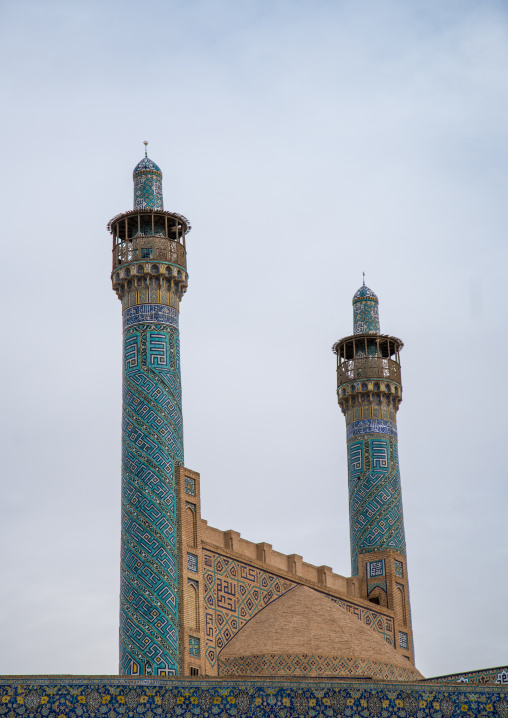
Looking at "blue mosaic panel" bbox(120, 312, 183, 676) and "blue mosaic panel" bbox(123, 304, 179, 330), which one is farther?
"blue mosaic panel" bbox(123, 304, 179, 330)

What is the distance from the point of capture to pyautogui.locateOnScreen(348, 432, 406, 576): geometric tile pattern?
2581 centimetres

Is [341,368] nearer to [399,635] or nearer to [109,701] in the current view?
[399,635]

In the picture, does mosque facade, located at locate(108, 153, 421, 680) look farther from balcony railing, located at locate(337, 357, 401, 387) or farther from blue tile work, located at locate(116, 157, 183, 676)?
balcony railing, located at locate(337, 357, 401, 387)

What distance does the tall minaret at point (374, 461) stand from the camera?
2506 centimetres

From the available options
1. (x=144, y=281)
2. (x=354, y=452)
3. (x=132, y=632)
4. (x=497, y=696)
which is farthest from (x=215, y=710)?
(x=354, y=452)

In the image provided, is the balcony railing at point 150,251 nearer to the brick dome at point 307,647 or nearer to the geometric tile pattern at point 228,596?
the geometric tile pattern at point 228,596

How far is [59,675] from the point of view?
30.3 ft

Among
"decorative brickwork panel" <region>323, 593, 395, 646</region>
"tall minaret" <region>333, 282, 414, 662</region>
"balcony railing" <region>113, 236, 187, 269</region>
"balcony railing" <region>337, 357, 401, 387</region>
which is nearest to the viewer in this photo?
"balcony railing" <region>113, 236, 187, 269</region>

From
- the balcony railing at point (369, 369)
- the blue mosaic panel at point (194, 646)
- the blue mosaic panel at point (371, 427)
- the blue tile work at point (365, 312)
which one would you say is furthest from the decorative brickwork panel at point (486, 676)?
the blue tile work at point (365, 312)

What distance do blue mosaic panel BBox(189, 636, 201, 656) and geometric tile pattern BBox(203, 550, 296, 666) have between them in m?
0.22

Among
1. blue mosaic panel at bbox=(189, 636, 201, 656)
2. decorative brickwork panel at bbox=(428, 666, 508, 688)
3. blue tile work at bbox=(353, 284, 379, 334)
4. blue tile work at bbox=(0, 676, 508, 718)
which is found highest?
blue tile work at bbox=(353, 284, 379, 334)

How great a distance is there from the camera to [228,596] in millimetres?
19828

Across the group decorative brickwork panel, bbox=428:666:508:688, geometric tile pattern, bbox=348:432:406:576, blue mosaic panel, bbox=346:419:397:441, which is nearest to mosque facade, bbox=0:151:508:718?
decorative brickwork panel, bbox=428:666:508:688

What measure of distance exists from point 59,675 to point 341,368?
746 inches
